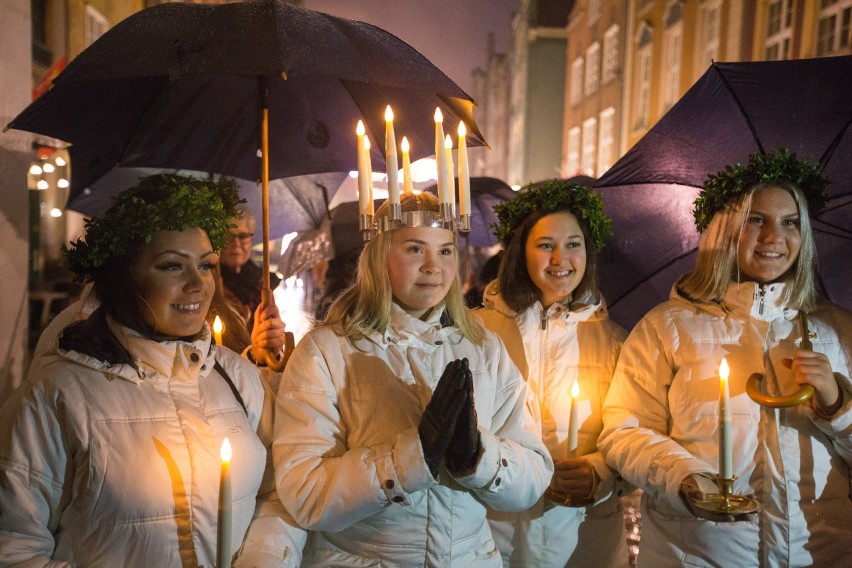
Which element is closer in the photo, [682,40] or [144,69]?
[144,69]

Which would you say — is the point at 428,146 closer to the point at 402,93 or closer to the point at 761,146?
the point at 402,93

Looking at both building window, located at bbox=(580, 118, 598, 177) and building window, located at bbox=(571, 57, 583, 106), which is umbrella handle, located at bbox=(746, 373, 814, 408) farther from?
building window, located at bbox=(571, 57, 583, 106)

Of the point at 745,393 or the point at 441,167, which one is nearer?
the point at 441,167

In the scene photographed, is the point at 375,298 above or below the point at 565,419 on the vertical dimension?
above

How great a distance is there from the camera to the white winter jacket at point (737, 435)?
108 inches

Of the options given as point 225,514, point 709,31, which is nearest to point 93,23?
point 709,31

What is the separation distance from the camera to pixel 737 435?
2.80 metres

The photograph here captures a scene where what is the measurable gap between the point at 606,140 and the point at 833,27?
12890mm

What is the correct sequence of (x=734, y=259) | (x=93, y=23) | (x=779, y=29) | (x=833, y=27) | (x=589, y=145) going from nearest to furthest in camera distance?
(x=734, y=259)
(x=833, y=27)
(x=779, y=29)
(x=93, y=23)
(x=589, y=145)

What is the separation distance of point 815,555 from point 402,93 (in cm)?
292

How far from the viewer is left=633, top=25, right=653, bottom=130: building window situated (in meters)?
17.7

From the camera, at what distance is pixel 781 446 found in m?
2.78

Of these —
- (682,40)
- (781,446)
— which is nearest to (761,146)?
(781,446)

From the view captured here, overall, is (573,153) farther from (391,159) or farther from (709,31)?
(391,159)
